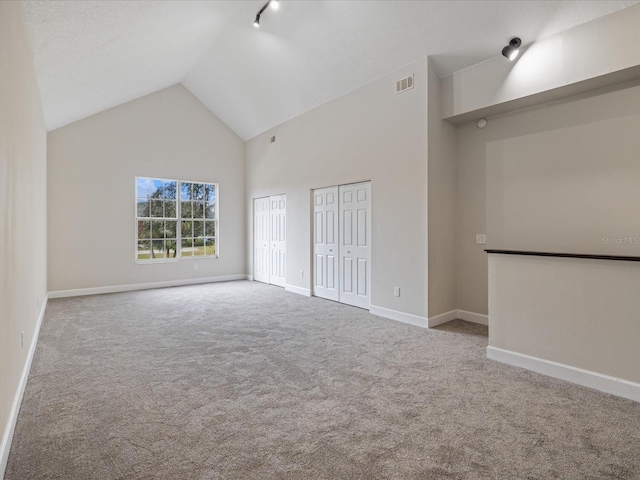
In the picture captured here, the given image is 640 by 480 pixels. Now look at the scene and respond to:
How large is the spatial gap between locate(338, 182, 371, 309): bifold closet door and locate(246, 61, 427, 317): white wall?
0.57ft

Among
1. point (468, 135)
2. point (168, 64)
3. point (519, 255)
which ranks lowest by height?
point (519, 255)

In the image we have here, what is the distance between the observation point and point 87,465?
1.82m

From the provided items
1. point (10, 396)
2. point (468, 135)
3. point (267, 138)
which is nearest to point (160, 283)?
point (267, 138)

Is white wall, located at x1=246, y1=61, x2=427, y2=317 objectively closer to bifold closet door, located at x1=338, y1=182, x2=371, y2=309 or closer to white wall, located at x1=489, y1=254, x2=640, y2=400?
bifold closet door, located at x1=338, y1=182, x2=371, y2=309

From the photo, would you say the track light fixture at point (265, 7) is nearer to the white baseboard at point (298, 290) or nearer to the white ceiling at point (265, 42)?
the white ceiling at point (265, 42)

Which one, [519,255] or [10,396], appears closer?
[10,396]

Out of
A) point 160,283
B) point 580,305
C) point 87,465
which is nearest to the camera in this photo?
point 87,465

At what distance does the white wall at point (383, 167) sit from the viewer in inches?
176

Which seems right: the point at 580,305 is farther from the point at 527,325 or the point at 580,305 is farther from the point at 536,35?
the point at 536,35

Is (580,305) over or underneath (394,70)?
underneath

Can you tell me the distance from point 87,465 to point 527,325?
3.38 metres

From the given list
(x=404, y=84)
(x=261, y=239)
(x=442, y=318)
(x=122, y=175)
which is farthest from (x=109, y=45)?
(x=442, y=318)

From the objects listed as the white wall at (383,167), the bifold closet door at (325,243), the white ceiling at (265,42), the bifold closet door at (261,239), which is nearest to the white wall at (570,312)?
the white wall at (383,167)

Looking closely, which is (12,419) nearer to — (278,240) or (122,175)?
(278,240)
